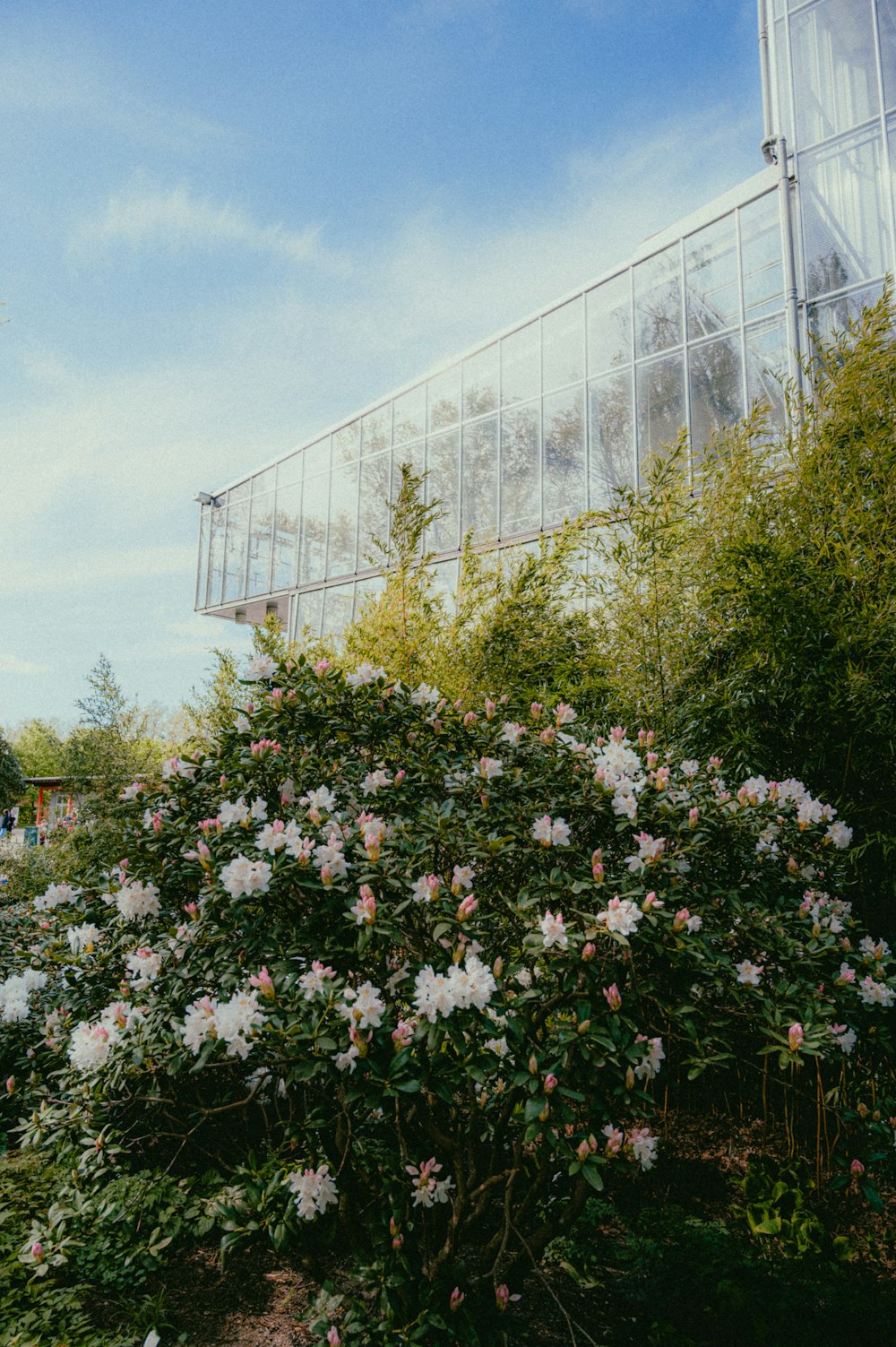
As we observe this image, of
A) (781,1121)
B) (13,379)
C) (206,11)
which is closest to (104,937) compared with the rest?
(781,1121)

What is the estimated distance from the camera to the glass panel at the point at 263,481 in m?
15.9

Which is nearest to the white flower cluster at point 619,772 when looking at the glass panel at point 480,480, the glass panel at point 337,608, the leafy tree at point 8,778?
the glass panel at point 480,480

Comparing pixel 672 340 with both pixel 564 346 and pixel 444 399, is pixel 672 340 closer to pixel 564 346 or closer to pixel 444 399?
pixel 564 346

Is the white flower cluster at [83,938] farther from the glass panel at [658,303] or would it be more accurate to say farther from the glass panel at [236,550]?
the glass panel at [236,550]

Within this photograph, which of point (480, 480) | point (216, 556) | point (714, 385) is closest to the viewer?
point (714, 385)

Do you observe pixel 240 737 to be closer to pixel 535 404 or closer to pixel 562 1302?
pixel 562 1302

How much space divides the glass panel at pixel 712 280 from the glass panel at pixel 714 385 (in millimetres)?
218

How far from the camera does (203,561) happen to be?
1797cm

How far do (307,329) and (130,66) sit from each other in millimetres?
10600

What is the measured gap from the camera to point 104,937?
2.61 metres

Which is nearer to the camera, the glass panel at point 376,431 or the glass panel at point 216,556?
the glass panel at point 376,431

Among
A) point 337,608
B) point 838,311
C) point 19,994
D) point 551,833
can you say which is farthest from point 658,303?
point 19,994

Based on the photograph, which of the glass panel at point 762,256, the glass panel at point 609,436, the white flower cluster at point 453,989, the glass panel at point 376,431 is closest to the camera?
the white flower cluster at point 453,989

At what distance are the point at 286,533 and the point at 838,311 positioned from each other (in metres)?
10.3
